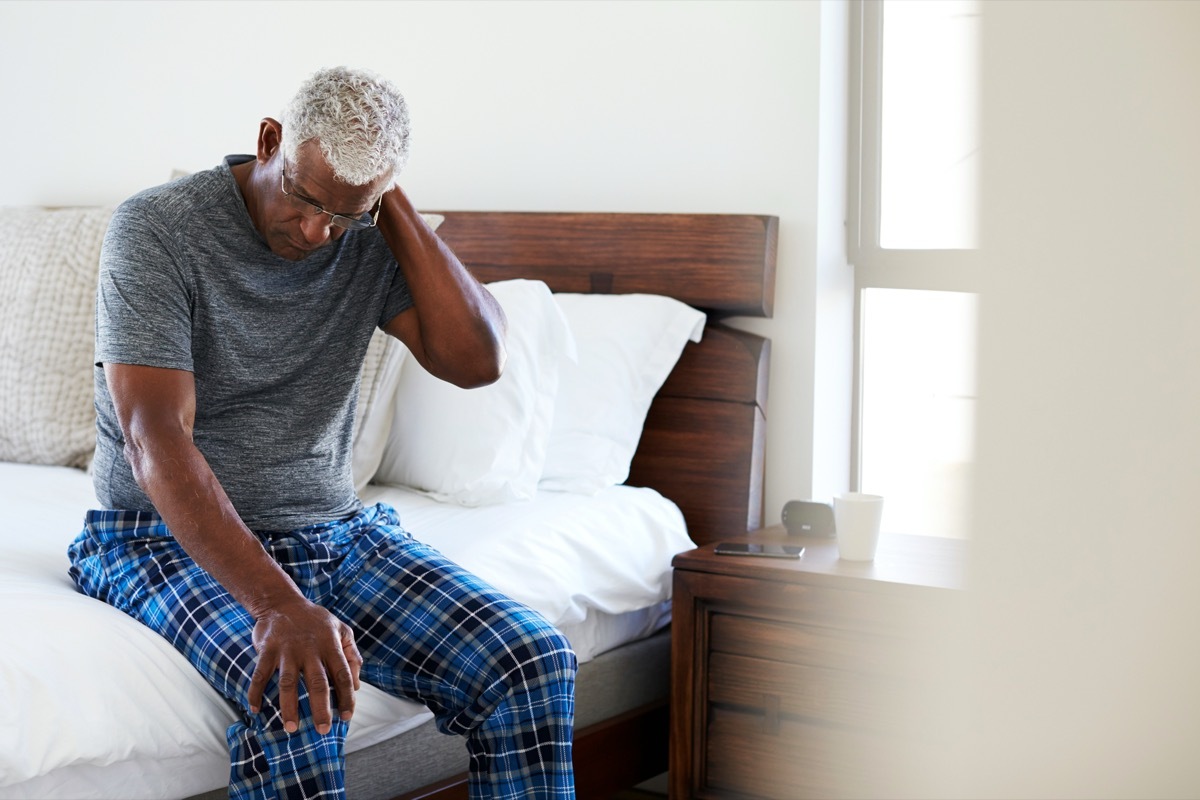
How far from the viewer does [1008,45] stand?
227 millimetres

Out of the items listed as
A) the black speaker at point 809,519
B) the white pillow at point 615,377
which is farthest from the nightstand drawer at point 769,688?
the white pillow at point 615,377

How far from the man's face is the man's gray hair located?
0.01m

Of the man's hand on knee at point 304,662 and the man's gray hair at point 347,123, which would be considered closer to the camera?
the man's hand on knee at point 304,662

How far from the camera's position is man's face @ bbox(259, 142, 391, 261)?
130 centimetres

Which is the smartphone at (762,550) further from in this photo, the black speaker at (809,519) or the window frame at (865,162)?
the window frame at (865,162)

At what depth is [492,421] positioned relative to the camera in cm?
198

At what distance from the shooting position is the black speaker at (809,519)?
2.00m

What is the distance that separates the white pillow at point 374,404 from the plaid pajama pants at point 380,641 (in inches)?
20.7

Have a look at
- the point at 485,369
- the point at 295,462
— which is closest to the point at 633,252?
the point at 485,369

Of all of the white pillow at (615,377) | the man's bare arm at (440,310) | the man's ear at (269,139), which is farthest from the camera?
the white pillow at (615,377)

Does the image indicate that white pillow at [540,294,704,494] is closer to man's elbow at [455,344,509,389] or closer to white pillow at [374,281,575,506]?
white pillow at [374,281,575,506]

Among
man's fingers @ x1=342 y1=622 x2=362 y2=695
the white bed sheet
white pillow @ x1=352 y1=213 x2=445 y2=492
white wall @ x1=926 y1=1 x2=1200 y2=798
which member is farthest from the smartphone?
white wall @ x1=926 y1=1 x2=1200 y2=798

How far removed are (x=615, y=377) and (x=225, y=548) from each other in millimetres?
990

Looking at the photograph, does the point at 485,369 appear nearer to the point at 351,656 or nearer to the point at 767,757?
the point at 351,656
